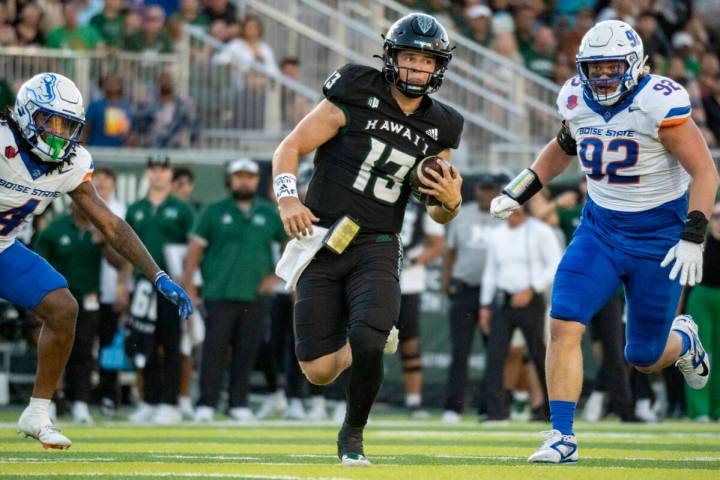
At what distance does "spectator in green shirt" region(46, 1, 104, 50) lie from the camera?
1443 centimetres

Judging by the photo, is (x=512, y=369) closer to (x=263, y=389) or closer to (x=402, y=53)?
(x=263, y=389)

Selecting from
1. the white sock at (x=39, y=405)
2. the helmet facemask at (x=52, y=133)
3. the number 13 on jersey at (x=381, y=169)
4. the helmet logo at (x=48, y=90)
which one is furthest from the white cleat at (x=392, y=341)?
the helmet logo at (x=48, y=90)

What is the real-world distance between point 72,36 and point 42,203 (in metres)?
7.37

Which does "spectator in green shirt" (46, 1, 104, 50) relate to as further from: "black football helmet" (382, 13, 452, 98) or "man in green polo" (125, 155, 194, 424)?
"black football helmet" (382, 13, 452, 98)

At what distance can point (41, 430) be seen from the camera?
7.17 m

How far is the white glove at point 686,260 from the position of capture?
21.9ft

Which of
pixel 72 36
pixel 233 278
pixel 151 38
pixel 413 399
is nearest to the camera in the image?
pixel 233 278

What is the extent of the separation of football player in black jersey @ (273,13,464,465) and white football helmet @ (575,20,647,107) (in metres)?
0.69

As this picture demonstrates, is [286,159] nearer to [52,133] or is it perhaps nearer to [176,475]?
[52,133]

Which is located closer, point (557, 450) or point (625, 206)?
point (557, 450)

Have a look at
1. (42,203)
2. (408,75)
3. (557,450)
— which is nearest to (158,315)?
(42,203)

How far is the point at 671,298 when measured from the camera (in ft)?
23.5

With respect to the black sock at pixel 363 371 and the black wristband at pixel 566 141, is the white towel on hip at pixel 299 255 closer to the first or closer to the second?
the black sock at pixel 363 371

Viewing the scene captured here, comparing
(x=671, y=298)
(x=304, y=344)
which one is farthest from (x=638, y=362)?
(x=304, y=344)
